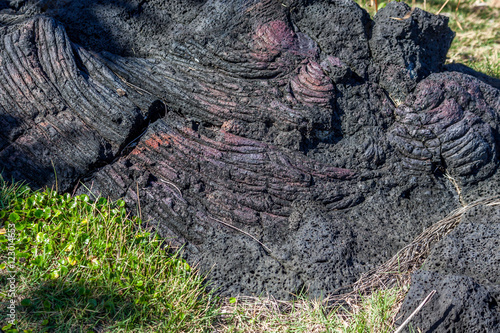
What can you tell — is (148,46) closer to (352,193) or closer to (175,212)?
(175,212)

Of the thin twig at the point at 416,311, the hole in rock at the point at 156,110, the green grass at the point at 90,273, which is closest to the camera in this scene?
the thin twig at the point at 416,311

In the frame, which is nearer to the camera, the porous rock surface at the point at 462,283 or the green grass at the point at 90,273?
the porous rock surface at the point at 462,283

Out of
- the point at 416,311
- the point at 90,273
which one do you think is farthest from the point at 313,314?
the point at 90,273

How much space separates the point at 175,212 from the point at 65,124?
1019mm

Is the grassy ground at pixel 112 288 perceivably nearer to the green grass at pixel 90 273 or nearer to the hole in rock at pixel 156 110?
the green grass at pixel 90 273

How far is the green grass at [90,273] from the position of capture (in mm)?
2270

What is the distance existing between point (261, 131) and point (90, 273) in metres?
1.47

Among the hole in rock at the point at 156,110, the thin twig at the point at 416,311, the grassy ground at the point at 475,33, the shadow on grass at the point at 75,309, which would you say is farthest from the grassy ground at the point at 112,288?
the grassy ground at the point at 475,33

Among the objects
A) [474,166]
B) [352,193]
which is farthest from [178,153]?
[474,166]

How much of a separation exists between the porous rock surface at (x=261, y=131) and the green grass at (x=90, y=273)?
0.52ft

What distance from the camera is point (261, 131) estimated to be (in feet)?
9.48

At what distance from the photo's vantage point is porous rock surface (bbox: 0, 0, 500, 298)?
109 inches

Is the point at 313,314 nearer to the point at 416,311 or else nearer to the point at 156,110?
the point at 416,311

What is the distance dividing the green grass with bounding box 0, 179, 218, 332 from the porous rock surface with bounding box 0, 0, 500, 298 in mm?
158
